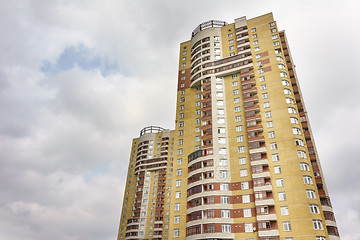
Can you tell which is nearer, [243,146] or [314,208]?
[314,208]

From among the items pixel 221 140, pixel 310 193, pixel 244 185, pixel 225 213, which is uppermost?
pixel 221 140

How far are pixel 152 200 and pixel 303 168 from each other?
8204cm

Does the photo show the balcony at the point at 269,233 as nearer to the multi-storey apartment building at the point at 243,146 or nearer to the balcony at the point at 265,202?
the multi-storey apartment building at the point at 243,146

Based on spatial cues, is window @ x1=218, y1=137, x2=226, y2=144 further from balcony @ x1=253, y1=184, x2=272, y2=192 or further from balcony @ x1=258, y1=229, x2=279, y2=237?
balcony @ x1=258, y1=229, x2=279, y2=237

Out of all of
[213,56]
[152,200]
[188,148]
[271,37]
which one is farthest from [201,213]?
[152,200]

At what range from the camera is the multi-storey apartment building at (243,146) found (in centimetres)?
5566

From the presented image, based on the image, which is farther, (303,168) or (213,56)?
(213,56)

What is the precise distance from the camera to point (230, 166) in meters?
65.0

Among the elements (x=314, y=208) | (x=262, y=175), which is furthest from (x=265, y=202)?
(x=314, y=208)

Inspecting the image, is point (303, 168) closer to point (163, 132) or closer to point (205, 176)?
point (205, 176)

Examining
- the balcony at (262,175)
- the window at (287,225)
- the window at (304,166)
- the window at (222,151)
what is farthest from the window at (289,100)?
the window at (287,225)

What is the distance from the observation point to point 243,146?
219 feet

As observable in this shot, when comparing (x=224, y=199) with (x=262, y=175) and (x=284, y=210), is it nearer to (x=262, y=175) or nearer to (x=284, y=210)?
(x=262, y=175)

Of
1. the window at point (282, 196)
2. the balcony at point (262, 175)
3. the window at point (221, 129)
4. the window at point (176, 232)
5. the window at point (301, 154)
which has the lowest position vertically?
the window at point (176, 232)
